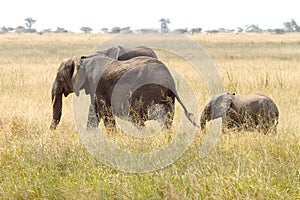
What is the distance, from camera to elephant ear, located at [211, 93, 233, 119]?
7086mm

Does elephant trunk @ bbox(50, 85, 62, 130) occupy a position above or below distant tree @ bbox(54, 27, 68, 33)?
above

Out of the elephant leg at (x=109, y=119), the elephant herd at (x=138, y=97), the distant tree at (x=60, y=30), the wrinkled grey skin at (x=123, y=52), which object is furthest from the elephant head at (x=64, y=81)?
the distant tree at (x=60, y=30)

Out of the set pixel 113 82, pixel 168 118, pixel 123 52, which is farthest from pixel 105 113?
pixel 123 52

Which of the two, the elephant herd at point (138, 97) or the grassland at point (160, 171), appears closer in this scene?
the grassland at point (160, 171)

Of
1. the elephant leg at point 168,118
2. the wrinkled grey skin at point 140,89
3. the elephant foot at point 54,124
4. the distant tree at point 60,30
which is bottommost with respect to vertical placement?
the distant tree at point 60,30

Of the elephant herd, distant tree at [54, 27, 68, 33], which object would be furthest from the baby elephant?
distant tree at [54, 27, 68, 33]

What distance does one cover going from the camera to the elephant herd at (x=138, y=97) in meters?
6.41

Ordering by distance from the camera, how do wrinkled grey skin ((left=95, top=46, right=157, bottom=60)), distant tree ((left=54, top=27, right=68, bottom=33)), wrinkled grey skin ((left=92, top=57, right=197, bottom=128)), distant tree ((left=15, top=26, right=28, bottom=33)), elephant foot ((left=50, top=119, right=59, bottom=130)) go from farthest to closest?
1. distant tree ((left=54, top=27, right=68, bottom=33))
2. distant tree ((left=15, top=26, right=28, bottom=33))
3. wrinkled grey skin ((left=95, top=46, right=157, bottom=60))
4. elephant foot ((left=50, top=119, right=59, bottom=130))
5. wrinkled grey skin ((left=92, top=57, right=197, bottom=128))

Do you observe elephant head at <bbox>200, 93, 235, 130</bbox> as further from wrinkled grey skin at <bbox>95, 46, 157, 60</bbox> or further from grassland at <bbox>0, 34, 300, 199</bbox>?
wrinkled grey skin at <bbox>95, 46, 157, 60</bbox>

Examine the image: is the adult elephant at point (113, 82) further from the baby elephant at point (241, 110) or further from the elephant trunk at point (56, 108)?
the baby elephant at point (241, 110)

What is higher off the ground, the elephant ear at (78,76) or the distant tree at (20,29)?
the elephant ear at (78,76)

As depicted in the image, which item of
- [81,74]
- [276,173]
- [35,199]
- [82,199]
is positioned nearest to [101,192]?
[82,199]

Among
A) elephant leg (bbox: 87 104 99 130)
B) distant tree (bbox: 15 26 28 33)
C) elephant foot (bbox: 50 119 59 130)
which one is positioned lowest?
distant tree (bbox: 15 26 28 33)

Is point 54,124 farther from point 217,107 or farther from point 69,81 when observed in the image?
point 217,107
